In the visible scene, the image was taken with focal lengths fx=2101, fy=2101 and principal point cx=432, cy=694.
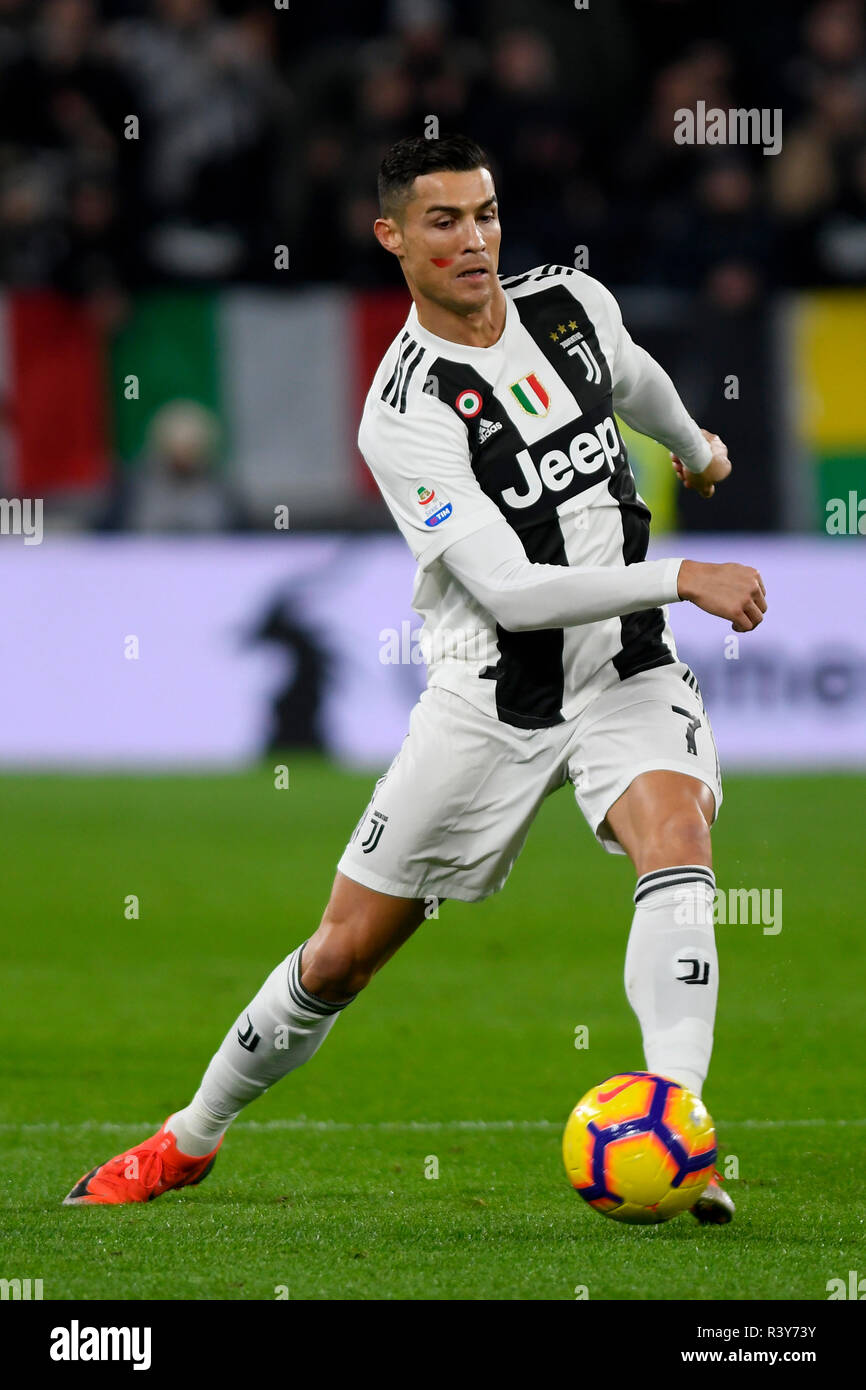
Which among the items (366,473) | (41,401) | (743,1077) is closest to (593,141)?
(366,473)

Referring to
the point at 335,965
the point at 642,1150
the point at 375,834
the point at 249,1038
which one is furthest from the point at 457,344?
the point at 642,1150

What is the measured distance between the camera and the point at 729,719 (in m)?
12.4

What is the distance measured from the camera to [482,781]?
4730mm

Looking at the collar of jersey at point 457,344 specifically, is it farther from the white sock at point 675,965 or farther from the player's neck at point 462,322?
the white sock at point 675,965

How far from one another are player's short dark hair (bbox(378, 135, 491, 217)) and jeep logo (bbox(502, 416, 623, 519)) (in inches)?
25.7

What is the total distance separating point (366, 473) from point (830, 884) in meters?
5.89

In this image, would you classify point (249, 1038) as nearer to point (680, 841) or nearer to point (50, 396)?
point (680, 841)

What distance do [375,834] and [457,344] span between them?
1140 mm

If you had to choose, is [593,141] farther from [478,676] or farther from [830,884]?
[478,676]

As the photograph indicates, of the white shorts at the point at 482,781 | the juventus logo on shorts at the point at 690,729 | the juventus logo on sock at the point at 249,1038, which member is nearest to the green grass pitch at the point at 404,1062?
the juventus logo on sock at the point at 249,1038

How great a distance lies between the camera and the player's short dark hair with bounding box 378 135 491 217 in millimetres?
4742

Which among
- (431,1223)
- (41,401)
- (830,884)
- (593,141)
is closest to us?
(431,1223)

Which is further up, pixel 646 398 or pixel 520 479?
pixel 646 398

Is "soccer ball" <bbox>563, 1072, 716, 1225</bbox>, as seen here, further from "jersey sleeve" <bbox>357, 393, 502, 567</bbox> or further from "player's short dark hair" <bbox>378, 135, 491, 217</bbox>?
"player's short dark hair" <bbox>378, 135, 491, 217</bbox>
